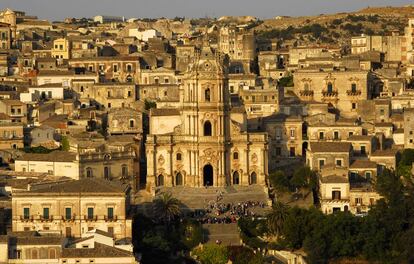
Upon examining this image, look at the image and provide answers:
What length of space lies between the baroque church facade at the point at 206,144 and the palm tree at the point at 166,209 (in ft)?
28.8

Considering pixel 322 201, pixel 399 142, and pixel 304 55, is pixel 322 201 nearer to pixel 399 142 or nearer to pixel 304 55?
pixel 399 142

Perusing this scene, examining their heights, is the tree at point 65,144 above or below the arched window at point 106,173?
above

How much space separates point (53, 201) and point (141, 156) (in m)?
16.9

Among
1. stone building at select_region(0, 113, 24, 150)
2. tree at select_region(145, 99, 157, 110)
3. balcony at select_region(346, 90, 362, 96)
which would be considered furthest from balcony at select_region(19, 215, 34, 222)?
balcony at select_region(346, 90, 362, 96)

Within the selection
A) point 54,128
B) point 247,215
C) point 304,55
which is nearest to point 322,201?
point 247,215

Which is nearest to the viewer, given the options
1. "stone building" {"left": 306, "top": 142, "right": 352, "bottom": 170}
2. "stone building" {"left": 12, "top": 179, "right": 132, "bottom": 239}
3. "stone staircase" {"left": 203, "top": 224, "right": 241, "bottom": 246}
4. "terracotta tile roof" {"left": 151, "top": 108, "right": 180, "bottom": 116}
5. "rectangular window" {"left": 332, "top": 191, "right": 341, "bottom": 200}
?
"stone building" {"left": 12, "top": 179, "right": 132, "bottom": 239}

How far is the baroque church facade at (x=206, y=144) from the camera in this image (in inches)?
3056

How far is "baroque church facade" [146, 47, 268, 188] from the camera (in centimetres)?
7762

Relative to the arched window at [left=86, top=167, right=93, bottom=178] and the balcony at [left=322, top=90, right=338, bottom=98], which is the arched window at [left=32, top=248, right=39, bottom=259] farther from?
the balcony at [left=322, top=90, right=338, bottom=98]

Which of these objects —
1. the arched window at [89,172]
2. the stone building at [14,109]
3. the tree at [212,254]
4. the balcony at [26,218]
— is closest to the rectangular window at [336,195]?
the tree at [212,254]

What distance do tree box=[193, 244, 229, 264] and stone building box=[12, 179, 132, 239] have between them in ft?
11.0

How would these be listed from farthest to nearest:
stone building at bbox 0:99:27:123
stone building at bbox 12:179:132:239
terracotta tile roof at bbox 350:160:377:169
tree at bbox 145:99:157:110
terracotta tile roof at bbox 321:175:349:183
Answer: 1. tree at bbox 145:99:157:110
2. stone building at bbox 0:99:27:123
3. terracotta tile roof at bbox 350:160:377:169
4. terracotta tile roof at bbox 321:175:349:183
5. stone building at bbox 12:179:132:239

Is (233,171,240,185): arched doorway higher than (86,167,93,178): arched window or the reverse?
the reverse

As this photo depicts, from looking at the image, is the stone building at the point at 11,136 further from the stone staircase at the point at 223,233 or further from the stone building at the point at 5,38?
the stone building at the point at 5,38
